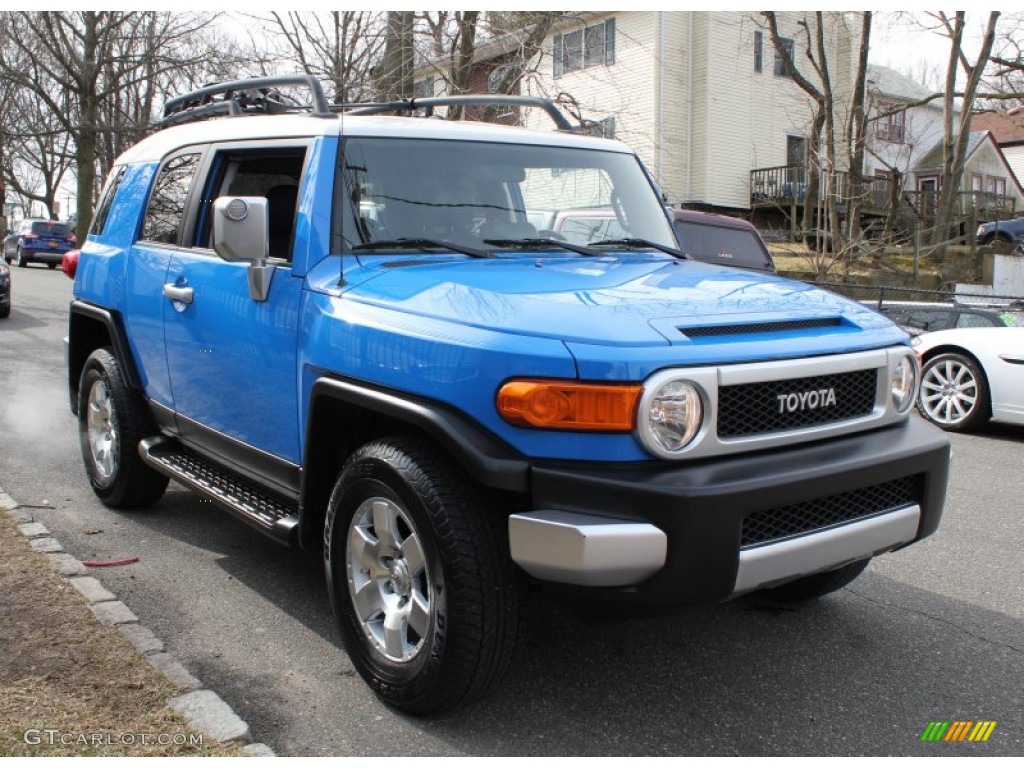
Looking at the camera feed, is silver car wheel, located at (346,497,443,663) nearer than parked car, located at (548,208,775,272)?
Yes

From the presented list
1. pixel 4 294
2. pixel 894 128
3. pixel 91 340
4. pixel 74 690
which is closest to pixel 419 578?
pixel 74 690

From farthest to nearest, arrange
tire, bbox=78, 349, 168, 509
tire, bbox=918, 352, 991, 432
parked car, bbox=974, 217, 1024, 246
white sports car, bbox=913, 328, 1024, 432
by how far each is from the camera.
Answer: parked car, bbox=974, 217, 1024, 246
tire, bbox=918, 352, 991, 432
white sports car, bbox=913, 328, 1024, 432
tire, bbox=78, 349, 168, 509

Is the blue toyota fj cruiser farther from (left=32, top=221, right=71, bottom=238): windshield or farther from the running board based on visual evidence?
(left=32, top=221, right=71, bottom=238): windshield

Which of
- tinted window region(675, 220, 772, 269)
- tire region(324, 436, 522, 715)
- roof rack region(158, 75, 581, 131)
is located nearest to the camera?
tire region(324, 436, 522, 715)

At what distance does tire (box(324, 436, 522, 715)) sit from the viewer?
295 centimetres

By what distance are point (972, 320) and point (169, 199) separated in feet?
26.8

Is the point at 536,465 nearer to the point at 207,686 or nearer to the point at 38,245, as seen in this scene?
the point at 207,686

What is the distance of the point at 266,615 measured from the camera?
4141 millimetres

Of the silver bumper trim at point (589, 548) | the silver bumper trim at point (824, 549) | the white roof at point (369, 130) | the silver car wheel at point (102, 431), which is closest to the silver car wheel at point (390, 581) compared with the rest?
the silver bumper trim at point (589, 548)

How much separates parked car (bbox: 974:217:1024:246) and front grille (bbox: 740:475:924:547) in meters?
30.0

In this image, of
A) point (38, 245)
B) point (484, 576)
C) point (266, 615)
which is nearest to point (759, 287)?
point (484, 576)

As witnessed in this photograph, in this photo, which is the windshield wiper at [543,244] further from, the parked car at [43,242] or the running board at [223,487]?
the parked car at [43,242]

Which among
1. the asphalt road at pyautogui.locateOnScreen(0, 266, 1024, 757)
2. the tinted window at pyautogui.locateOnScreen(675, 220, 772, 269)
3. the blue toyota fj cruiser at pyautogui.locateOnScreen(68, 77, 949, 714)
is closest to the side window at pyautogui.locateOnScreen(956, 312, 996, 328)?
the tinted window at pyautogui.locateOnScreen(675, 220, 772, 269)

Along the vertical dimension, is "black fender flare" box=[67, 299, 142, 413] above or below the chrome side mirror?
below
